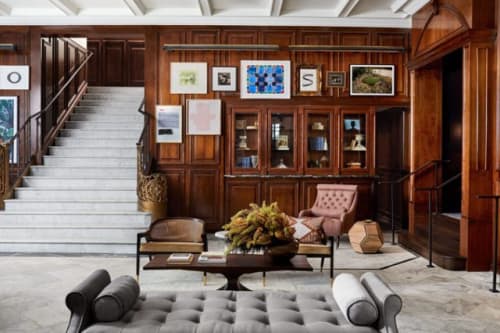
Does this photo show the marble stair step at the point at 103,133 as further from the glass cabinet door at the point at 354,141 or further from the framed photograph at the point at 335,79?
the glass cabinet door at the point at 354,141

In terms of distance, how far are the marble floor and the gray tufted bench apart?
55 cm

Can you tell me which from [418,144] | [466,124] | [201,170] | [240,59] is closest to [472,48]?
[466,124]

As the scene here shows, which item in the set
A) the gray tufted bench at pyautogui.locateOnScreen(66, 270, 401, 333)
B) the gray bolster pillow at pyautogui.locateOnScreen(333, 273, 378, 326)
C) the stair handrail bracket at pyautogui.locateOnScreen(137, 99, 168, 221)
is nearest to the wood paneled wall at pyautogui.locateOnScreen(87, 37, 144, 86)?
the stair handrail bracket at pyautogui.locateOnScreen(137, 99, 168, 221)

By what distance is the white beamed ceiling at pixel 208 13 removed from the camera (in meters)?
7.92

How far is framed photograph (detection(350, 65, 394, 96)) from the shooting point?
8438 millimetres

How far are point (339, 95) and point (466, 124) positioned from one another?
9.93 feet

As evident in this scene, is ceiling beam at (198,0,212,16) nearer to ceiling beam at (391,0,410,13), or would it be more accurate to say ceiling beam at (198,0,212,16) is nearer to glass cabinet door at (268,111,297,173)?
glass cabinet door at (268,111,297,173)

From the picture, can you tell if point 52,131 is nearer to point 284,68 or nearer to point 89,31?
point 89,31

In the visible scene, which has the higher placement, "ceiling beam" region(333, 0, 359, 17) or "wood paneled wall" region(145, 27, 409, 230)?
"ceiling beam" region(333, 0, 359, 17)

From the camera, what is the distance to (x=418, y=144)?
7.66m

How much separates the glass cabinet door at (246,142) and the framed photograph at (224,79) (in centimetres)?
52

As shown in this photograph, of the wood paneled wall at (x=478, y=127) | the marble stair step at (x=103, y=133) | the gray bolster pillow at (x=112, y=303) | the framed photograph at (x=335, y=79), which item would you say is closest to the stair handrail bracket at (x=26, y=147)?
the marble stair step at (x=103, y=133)

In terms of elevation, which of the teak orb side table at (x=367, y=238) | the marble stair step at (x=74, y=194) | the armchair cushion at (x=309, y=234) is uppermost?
the marble stair step at (x=74, y=194)

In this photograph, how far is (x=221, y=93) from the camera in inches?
332
